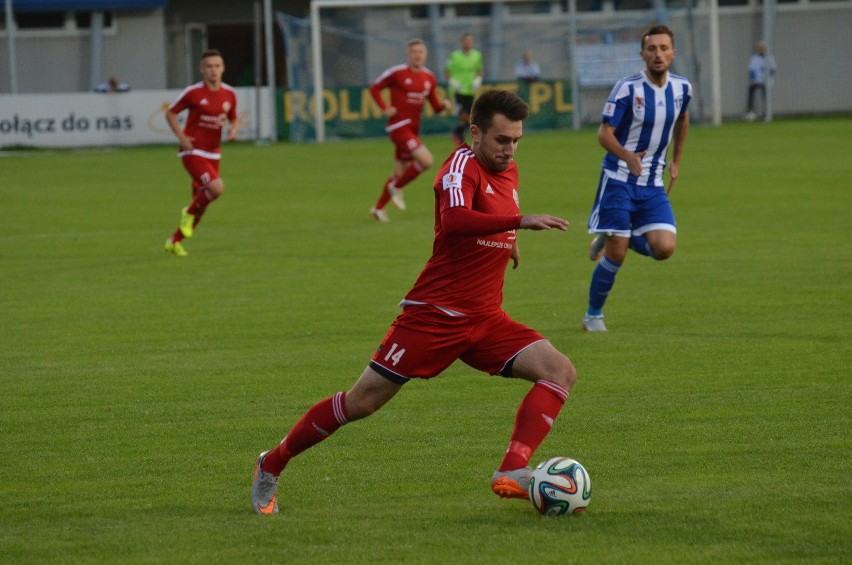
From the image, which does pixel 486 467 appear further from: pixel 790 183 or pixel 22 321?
pixel 790 183

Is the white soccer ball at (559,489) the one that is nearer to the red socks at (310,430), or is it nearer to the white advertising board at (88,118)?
the red socks at (310,430)

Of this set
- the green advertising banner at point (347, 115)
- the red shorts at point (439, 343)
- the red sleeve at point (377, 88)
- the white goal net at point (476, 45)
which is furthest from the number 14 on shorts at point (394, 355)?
the green advertising banner at point (347, 115)

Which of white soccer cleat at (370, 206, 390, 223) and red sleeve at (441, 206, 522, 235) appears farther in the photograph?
white soccer cleat at (370, 206, 390, 223)

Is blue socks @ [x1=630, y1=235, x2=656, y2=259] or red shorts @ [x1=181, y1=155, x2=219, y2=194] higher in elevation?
red shorts @ [x1=181, y1=155, x2=219, y2=194]

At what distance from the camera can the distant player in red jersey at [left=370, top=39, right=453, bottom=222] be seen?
1839 cm

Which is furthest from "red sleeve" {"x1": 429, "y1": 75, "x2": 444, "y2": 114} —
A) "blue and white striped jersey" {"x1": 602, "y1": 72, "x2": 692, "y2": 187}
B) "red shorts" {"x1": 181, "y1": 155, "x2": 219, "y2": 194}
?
"blue and white striped jersey" {"x1": 602, "y1": 72, "x2": 692, "y2": 187}

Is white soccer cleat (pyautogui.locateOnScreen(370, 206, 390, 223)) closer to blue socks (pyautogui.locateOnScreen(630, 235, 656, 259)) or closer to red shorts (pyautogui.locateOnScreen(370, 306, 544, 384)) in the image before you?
blue socks (pyautogui.locateOnScreen(630, 235, 656, 259))

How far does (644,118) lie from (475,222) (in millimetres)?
4818

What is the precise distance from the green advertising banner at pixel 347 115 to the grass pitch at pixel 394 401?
17772 mm

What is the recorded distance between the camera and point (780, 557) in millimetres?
4816

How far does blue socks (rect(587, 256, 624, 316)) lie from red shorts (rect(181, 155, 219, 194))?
682cm

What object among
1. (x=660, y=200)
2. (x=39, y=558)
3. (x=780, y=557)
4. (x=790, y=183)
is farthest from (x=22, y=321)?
(x=790, y=183)

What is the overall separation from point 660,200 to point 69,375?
4472 mm

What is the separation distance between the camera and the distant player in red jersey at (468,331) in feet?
18.1
